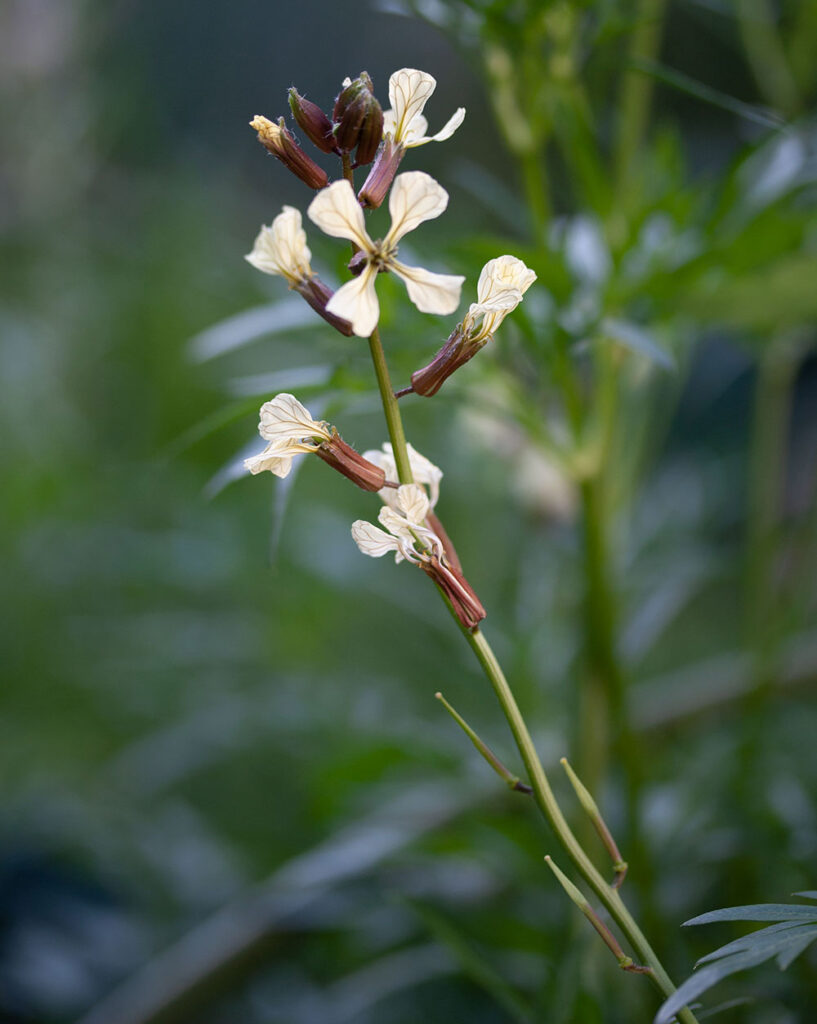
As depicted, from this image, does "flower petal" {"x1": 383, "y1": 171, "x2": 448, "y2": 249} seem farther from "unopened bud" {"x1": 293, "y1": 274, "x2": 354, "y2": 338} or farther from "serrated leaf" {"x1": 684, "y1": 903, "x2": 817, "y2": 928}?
"serrated leaf" {"x1": 684, "y1": 903, "x2": 817, "y2": 928}

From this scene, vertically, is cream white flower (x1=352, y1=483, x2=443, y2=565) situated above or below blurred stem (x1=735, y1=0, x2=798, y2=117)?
below

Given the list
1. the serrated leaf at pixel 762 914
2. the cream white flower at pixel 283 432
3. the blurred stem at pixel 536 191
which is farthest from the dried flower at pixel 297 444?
the blurred stem at pixel 536 191

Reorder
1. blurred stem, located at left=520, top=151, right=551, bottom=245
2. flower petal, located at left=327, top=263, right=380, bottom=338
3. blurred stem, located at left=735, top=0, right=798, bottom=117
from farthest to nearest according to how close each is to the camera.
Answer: blurred stem, located at left=735, top=0, right=798, bottom=117 < blurred stem, located at left=520, top=151, right=551, bottom=245 < flower petal, located at left=327, top=263, right=380, bottom=338

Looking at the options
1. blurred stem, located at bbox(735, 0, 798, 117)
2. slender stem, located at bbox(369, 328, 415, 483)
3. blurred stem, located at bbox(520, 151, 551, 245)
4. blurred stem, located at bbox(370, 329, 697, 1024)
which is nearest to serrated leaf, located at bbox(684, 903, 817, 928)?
blurred stem, located at bbox(370, 329, 697, 1024)

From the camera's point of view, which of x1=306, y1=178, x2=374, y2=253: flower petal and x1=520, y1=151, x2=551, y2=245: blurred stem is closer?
x1=306, y1=178, x2=374, y2=253: flower petal

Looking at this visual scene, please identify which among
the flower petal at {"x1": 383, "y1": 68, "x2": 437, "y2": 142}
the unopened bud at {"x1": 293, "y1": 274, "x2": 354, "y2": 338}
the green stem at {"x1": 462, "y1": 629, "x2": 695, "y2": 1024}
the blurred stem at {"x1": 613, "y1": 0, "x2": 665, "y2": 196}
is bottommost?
the green stem at {"x1": 462, "y1": 629, "x2": 695, "y2": 1024}

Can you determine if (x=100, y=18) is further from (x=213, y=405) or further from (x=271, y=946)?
(x=271, y=946)

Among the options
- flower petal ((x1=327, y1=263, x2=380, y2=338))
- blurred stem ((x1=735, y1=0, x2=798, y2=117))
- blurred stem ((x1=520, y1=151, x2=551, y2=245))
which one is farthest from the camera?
blurred stem ((x1=735, y1=0, x2=798, y2=117))
